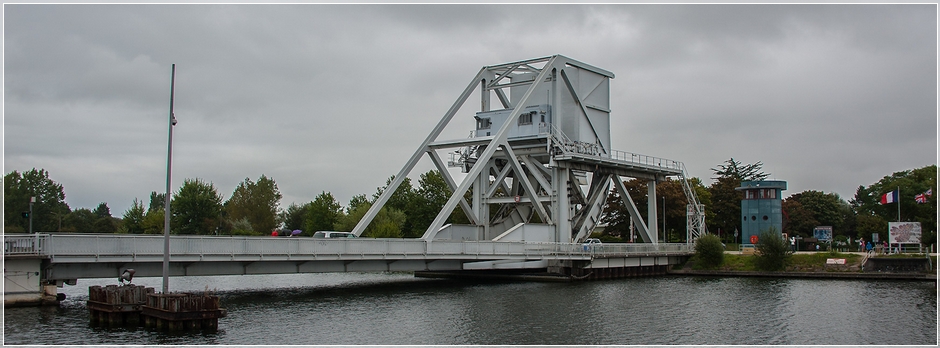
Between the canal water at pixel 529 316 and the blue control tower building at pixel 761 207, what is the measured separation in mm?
20614

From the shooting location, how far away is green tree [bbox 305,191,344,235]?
100750 mm

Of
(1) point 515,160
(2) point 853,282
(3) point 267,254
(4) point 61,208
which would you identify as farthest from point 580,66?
(4) point 61,208

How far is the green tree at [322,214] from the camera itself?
100750 mm

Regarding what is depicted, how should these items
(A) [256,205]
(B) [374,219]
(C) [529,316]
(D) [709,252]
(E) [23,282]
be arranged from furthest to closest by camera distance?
(A) [256,205]
(B) [374,219]
(D) [709,252]
(C) [529,316]
(E) [23,282]

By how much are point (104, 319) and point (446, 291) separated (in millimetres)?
20526

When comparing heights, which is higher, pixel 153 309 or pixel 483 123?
pixel 483 123

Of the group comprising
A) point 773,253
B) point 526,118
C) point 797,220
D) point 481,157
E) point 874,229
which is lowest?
point 773,253

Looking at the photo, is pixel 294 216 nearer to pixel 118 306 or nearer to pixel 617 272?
pixel 617 272

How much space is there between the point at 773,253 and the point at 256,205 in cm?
7286

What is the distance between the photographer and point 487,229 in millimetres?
60281

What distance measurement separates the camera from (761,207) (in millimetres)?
70875

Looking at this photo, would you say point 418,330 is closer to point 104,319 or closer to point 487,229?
point 104,319

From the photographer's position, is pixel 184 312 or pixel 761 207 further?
pixel 761 207

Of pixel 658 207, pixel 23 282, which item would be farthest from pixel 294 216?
pixel 23 282
